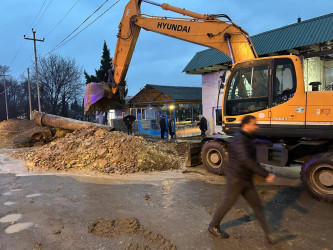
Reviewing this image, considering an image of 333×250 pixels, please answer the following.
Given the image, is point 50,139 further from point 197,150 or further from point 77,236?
point 77,236

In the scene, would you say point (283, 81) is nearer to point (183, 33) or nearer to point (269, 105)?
point (269, 105)

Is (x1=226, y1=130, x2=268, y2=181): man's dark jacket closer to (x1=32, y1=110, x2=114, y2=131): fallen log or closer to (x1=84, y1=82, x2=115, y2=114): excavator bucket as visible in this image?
(x1=84, y1=82, x2=115, y2=114): excavator bucket

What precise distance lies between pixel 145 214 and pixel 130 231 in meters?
0.73

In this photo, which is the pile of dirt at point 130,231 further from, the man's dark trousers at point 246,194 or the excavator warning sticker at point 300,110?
the excavator warning sticker at point 300,110

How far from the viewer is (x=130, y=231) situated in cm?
398

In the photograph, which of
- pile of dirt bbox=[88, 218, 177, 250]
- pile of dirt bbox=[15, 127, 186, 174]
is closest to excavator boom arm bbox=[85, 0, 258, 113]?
pile of dirt bbox=[15, 127, 186, 174]

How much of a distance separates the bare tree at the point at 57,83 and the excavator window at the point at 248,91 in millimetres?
34139

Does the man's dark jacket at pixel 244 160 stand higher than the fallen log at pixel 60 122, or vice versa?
the fallen log at pixel 60 122

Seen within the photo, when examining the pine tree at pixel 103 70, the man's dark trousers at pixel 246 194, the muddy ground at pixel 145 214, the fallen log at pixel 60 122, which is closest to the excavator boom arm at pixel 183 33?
the muddy ground at pixel 145 214

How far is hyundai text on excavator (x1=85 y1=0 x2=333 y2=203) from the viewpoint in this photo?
5363mm

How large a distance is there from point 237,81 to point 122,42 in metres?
4.75

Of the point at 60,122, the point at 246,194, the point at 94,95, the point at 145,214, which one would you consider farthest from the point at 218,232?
the point at 60,122

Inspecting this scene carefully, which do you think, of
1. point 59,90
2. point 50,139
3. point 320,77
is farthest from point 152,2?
point 59,90

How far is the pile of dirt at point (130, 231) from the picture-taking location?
3548 millimetres
